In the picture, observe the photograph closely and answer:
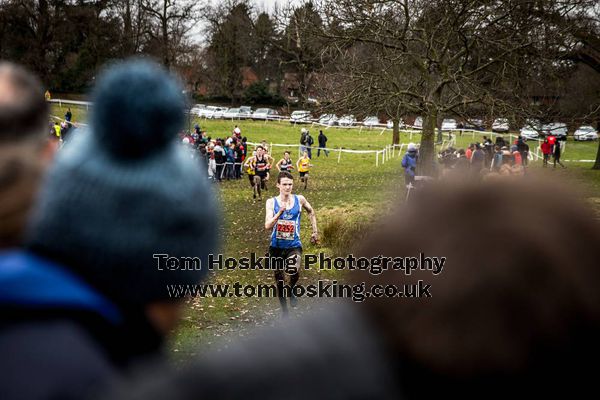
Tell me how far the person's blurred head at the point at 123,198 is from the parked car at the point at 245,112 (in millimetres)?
59632

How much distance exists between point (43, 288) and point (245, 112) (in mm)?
63313

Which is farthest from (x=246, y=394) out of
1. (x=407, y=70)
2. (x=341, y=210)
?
(x=407, y=70)

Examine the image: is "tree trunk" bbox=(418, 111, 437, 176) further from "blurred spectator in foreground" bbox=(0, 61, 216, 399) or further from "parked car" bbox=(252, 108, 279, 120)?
"parked car" bbox=(252, 108, 279, 120)

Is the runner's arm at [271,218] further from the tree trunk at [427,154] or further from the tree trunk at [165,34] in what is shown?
the tree trunk at [165,34]

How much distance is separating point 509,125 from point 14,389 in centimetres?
1575

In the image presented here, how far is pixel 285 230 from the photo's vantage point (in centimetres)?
909

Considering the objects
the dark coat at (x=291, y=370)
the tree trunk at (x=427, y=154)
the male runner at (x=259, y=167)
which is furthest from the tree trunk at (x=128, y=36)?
the dark coat at (x=291, y=370)

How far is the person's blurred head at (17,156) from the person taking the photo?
1.23m

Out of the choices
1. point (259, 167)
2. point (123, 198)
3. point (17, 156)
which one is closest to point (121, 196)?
point (123, 198)

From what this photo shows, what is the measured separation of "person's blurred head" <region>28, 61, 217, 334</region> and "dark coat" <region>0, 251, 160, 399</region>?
0.05 metres

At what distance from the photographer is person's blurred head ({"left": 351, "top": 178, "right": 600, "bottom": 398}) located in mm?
866

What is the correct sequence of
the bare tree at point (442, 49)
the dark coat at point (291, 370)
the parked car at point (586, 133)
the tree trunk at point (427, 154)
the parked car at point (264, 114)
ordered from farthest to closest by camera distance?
the parked car at point (264, 114)
the tree trunk at point (427, 154)
the parked car at point (586, 133)
the bare tree at point (442, 49)
the dark coat at point (291, 370)

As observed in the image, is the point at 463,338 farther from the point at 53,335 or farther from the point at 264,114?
the point at 264,114

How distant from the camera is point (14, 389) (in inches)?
38.4
